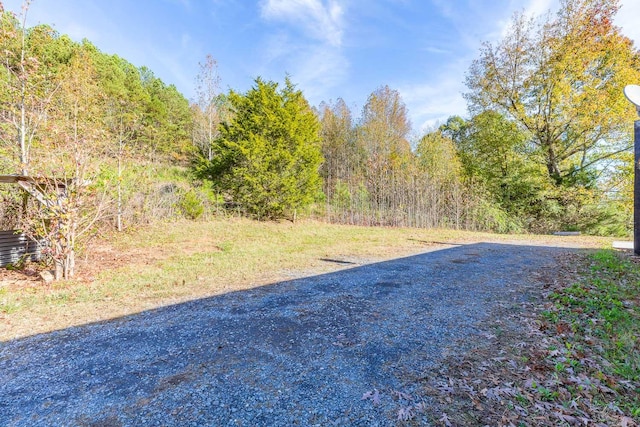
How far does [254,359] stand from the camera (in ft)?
6.63

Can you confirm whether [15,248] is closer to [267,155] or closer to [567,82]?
[267,155]

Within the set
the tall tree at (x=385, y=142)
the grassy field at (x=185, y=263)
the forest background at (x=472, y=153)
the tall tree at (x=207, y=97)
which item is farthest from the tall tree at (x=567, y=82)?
the tall tree at (x=207, y=97)

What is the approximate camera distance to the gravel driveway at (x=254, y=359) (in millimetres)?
1527

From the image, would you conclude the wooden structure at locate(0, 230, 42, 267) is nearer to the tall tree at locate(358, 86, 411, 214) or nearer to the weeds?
the weeds

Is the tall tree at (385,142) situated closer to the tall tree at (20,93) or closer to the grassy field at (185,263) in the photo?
the grassy field at (185,263)

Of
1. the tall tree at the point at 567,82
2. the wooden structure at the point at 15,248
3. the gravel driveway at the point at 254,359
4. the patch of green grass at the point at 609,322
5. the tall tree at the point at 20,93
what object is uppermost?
the tall tree at the point at 567,82

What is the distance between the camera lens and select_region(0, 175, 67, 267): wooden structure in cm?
366

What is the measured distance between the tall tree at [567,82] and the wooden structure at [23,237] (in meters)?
13.5

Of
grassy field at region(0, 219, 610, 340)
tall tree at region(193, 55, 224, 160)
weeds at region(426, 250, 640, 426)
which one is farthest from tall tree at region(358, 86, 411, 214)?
weeds at region(426, 250, 640, 426)

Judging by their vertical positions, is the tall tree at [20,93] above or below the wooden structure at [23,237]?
above

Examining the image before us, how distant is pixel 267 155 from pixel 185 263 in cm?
503

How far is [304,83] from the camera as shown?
9.98m

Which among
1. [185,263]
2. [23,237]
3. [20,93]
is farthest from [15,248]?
[185,263]

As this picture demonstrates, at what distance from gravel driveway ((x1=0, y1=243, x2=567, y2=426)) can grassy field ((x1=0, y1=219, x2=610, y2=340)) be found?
431 mm
